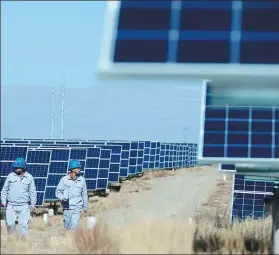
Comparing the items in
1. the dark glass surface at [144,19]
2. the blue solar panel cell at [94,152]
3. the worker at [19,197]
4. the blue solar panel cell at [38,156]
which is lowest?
the worker at [19,197]

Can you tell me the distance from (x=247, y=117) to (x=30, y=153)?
12.0 meters

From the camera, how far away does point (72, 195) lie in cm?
1617

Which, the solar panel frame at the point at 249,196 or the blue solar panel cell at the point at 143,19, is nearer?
the blue solar panel cell at the point at 143,19

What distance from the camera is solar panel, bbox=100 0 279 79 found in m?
9.06

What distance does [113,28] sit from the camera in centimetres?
930

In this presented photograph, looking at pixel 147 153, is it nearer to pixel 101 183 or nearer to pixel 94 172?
pixel 101 183

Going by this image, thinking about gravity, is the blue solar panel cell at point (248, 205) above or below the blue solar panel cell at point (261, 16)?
below

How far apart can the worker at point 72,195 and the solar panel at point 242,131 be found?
10.1 feet

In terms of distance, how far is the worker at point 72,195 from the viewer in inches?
637

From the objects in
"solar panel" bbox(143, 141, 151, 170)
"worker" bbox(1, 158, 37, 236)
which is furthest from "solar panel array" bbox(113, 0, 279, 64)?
"solar panel" bbox(143, 141, 151, 170)

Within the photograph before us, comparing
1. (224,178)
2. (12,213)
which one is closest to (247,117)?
(12,213)

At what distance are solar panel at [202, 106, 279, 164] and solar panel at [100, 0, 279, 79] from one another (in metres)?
5.56

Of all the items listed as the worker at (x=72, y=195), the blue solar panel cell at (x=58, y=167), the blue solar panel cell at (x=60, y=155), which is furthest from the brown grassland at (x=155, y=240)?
the blue solar panel cell at (x=60, y=155)

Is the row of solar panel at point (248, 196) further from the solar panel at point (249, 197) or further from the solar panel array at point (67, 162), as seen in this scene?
the solar panel array at point (67, 162)
